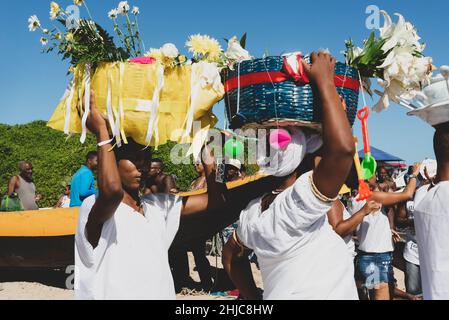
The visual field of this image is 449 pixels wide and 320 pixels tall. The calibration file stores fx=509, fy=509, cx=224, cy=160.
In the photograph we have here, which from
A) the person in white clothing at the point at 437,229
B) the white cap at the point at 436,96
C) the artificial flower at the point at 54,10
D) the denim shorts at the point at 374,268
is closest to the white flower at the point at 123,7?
the artificial flower at the point at 54,10

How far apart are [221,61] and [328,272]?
117 centimetres

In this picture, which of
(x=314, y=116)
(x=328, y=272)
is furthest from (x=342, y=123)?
(x=328, y=272)

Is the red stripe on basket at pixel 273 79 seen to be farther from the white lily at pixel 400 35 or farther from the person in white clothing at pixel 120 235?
the person in white clothing at pixel 120 235

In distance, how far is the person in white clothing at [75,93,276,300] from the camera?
8.38ft

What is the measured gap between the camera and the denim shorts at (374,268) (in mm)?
5613

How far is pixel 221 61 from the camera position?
8.59 feet

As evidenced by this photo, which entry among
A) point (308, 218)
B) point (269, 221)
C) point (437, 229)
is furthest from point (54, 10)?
A: point (437, 229)

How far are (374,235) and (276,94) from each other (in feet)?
12.2

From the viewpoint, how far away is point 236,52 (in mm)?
2580

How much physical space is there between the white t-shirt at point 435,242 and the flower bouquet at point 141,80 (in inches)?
56.9

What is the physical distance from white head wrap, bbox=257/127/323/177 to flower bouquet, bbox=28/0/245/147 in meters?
0.44

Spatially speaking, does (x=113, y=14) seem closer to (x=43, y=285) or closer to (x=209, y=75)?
(x=209, y=75)
